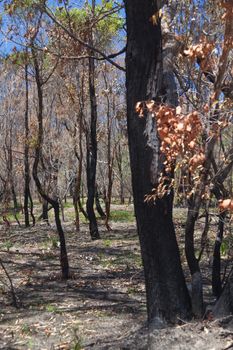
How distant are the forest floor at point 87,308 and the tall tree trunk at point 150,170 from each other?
29 cm

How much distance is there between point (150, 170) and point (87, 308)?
3.12 m

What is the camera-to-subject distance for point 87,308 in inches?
280

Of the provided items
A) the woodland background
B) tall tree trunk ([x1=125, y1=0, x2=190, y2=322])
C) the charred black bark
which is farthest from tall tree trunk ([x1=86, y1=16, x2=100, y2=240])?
tall tree trunk ([x1=125, y1=0, x2=190, y2=322])

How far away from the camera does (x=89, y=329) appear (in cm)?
613

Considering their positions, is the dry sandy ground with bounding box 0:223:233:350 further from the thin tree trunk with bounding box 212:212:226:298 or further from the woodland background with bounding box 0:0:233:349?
the thin tree trunk with bounding box 212:212:226:298

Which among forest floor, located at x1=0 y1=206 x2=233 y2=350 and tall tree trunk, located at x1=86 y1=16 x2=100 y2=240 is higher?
tall tree trunk, located at x1=86 y1=16 x2=100 y2=240

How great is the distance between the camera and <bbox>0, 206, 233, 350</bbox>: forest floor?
452 centimetres

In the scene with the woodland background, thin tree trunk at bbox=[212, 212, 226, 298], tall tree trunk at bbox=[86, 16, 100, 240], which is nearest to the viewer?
the woodland background

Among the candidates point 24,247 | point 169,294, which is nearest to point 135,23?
point 169,294

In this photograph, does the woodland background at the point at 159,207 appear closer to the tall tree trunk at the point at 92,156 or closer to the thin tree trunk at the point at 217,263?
the thin tree trunk at the point at 217,263

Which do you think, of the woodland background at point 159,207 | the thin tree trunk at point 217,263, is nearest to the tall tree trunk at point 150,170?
the woodland background at point 159,207

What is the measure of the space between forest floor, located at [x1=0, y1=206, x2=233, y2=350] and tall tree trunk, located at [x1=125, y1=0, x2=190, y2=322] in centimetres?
29

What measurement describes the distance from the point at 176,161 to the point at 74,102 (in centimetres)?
1251

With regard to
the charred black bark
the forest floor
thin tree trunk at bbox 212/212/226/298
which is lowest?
the forest floor
